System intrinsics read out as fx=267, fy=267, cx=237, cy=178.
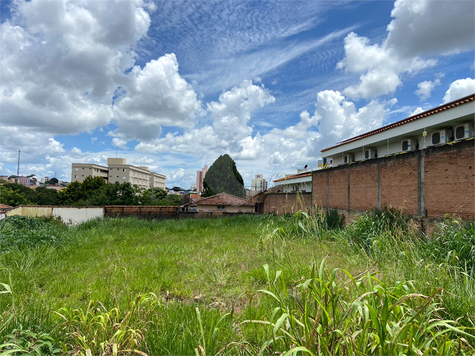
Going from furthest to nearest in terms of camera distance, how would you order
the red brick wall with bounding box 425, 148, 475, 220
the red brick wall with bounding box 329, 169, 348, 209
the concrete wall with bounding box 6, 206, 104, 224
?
1. the concrete wall with bounding box 6, 206, 104, 224
2. the red brick wall with bounding box 329, 169, 348, 209
3. the red brick wall with bounding box 425, 148, 475, 220

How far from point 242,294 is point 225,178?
128 ft

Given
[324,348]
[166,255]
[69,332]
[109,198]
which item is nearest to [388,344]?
[324,348]

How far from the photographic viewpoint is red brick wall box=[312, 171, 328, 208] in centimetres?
1382

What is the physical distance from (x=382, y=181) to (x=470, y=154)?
3.19 meters

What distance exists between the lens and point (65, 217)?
16297mm

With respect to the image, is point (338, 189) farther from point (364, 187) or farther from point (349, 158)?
point (349, 158)

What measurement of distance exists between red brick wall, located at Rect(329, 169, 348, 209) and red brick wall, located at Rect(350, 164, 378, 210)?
490 mm

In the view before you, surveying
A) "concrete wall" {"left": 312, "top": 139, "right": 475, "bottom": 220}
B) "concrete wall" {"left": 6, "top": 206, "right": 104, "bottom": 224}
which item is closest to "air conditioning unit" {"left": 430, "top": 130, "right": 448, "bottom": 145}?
"concrete wall" {"left": 312, "top": 139, "right": 475, "bottom": 220}

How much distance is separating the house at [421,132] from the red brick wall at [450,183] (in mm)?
1920

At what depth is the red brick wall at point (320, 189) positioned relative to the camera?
45.3 ft

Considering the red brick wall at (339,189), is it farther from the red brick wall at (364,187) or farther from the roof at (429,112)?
the roof at (429,112)

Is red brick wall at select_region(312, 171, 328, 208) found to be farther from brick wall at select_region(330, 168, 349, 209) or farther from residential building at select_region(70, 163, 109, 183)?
residential building at select_region(70, 163, 109, 183)

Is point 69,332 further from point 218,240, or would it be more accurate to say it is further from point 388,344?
point 218,240

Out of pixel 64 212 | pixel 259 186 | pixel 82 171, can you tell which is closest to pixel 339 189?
pixel 64 212
